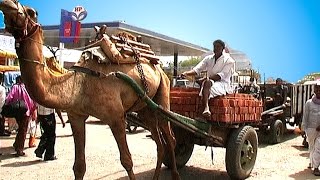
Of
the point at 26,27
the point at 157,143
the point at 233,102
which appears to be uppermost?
the point at 26,27

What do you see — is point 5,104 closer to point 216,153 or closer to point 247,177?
point 216,153

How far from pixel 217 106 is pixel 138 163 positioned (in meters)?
2.78

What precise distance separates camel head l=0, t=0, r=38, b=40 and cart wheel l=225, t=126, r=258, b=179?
3.69 meters

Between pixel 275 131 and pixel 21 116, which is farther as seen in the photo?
pixel 275 131

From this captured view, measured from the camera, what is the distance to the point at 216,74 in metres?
6.21

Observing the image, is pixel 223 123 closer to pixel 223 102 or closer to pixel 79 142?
pixel 223 102

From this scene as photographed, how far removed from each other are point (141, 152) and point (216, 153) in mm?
1812

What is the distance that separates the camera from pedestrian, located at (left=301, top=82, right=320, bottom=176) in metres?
7.36

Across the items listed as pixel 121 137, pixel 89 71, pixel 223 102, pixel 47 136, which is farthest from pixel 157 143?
pixel 47 136

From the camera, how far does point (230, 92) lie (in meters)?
6.37

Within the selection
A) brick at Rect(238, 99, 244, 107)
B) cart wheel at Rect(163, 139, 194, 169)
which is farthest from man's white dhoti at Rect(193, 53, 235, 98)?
cart wheel at Rect(163, 139, 194, 169)

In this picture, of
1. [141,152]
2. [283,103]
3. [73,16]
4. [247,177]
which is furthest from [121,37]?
[73,16]

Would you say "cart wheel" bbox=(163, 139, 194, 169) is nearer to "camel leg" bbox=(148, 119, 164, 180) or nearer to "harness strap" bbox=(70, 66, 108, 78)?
"camel leg" bbox=(148, 119, 164, 180)

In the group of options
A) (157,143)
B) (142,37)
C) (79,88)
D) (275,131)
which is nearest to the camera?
(79,88)
